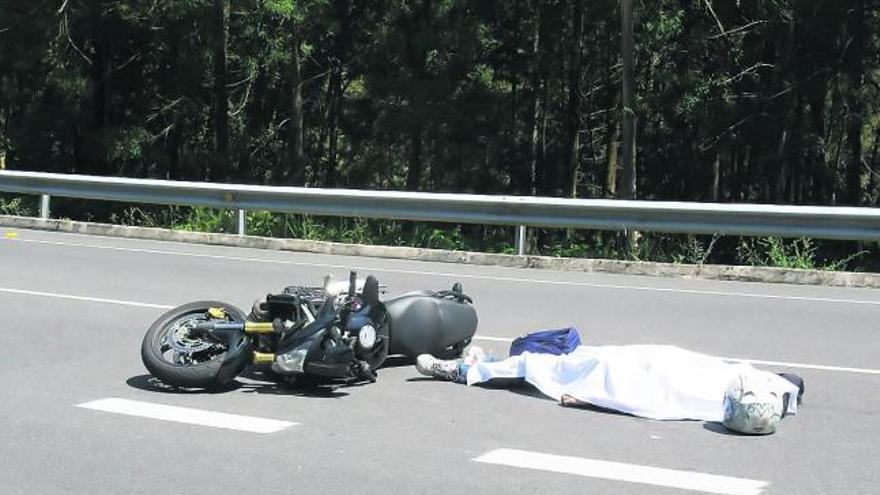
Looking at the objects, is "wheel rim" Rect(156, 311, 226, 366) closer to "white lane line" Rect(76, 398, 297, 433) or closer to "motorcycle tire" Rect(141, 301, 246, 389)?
"motorcycle tire" Rect(141, 301, 246, 389)

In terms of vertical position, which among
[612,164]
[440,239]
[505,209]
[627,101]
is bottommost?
[440,239]

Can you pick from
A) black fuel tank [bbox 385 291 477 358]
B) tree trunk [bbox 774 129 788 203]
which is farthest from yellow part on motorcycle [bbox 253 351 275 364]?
tree trunk [bbox 774 129 788 203]

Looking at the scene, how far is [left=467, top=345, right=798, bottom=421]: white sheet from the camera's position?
680 cm

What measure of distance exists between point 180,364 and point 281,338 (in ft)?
2.17

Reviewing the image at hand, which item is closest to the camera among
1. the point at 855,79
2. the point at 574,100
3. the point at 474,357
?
the point at 474,357

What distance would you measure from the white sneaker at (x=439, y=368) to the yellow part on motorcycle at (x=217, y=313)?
53.7 inches

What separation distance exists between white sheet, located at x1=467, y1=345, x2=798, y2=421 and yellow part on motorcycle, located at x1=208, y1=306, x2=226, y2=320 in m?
1.98

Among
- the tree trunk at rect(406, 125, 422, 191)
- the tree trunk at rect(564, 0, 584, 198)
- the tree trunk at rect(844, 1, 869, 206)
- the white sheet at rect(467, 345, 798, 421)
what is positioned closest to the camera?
the white sheet at rect(467, 345, 798, 421)

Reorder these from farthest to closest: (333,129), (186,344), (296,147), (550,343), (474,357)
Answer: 1. (333,129)
2. (296,147)
3. (474,357)
4. (550,343)
5. (186,344)

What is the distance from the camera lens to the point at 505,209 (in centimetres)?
1526

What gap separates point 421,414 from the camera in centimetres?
686

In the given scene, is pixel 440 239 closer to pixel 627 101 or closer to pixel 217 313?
pixel 217 313

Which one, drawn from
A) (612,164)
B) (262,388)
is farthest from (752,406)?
(612,164)

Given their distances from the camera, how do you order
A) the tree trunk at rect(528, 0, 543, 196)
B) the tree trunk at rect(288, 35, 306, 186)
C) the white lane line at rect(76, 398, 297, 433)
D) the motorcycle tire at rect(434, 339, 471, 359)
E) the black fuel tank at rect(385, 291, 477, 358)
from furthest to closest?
1. the tree trunk at rect(528, 0, 543, 196)
2. the tree trunk at rect(288, 35, 306, 186)
3. the motorcycle tire at rect(434, 339, 471, 359)
4. the black fuel tank at rect(385, 291, 477, 358)
5. the white lane line at rect(76, 398, 297, 433)
